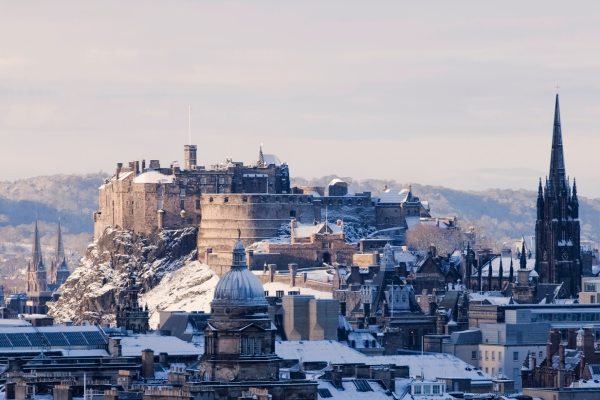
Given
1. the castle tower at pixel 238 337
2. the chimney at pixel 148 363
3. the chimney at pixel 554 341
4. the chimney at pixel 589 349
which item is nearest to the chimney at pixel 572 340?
the chimney at pixel 554 341

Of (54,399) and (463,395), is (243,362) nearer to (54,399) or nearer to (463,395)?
(54,399)

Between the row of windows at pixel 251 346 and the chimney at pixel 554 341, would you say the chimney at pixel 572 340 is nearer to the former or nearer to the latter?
→ the chimney at pixel 554 341

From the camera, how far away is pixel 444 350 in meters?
147

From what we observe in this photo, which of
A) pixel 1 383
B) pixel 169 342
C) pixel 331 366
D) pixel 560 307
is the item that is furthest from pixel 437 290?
pixel 1 383

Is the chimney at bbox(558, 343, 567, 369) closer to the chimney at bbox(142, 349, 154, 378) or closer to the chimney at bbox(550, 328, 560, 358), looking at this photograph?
the chimney at bbox(550, 328, 560, 358)

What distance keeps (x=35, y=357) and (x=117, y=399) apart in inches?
1287

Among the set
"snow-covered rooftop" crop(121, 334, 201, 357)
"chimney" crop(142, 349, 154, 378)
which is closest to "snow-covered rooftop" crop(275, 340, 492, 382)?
"snow-covered rooftop" crop(121, 334, 201, 357)

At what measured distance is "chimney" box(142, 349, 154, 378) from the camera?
114 metres

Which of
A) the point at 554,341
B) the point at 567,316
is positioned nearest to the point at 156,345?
the point at 554,341

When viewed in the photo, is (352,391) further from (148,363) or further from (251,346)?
(148,363)

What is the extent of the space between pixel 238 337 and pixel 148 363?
23877 millimetres

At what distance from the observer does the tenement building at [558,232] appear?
18588 centimetres

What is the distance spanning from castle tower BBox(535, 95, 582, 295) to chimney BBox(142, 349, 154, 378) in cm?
7546

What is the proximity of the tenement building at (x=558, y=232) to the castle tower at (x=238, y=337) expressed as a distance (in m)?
95.0
